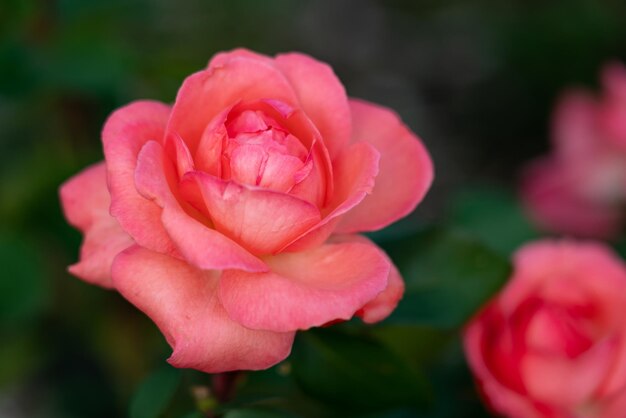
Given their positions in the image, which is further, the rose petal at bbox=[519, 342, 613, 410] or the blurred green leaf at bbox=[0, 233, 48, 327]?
the blurred green leaf at bbox=[0, 233, 48, 327]

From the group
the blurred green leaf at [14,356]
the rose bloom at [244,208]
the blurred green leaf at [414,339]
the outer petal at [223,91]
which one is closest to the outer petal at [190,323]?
the rose bloom at [244,208]

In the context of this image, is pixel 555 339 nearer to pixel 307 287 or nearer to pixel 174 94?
pixel 307 287

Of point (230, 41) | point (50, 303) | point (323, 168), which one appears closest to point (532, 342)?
point (323, 168)

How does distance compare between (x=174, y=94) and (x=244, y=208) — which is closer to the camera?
(x=244, y=208)

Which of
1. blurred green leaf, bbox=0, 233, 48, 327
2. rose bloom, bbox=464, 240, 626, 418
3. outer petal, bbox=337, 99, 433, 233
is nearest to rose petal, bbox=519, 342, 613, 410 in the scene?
rose bloom, bbox=464, 240, 626, 418

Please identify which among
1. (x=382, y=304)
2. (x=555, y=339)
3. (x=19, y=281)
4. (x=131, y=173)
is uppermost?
(x=131, y=173)

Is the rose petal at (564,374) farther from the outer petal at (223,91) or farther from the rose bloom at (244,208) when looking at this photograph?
the outer petal at (223,91)

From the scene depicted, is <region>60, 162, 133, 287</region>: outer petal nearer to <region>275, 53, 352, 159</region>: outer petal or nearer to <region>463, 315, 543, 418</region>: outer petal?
<region>275, 53, 352, 159</region>: outer petal

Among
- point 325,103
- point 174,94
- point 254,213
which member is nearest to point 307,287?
point 254,213

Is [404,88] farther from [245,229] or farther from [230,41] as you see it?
[245,229]
